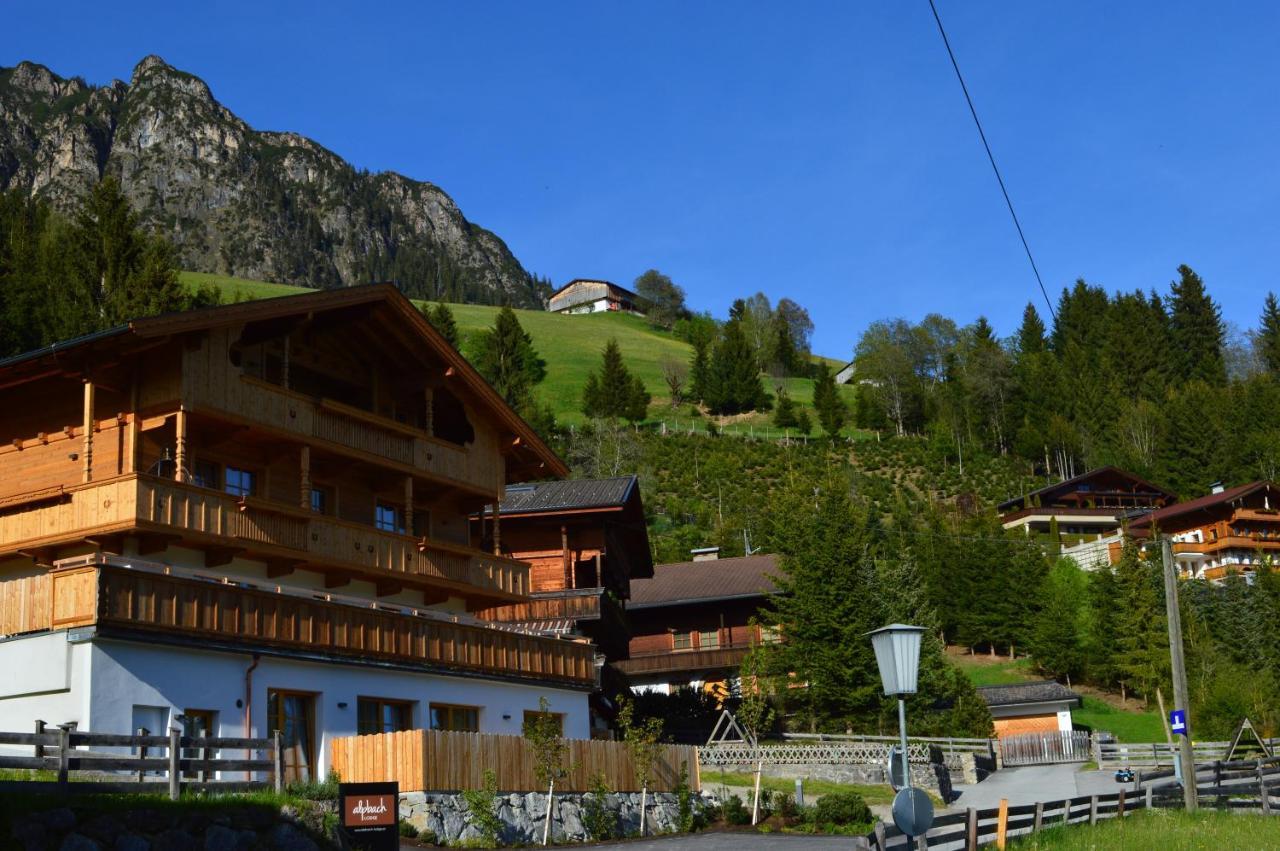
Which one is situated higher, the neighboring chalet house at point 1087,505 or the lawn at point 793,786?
the neighboring chalet house at point 1087,505

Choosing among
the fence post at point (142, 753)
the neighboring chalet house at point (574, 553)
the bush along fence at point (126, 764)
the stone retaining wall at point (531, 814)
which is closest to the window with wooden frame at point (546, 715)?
the stone retaining wall at point (531, 814)

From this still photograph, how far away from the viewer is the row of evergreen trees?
113875 millimetres

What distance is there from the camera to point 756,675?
1673 inches

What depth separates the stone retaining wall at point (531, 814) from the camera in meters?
23.7

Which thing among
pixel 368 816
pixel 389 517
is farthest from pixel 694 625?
pixel 368 816

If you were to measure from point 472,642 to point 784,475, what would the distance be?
8318cm

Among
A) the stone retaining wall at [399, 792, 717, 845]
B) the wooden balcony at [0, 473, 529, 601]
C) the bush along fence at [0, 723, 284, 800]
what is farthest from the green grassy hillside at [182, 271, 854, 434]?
the bush along fence at [0, 723, 284, 800]

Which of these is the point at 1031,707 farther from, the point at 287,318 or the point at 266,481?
the point at 287,318

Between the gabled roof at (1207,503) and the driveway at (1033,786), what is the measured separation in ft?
143

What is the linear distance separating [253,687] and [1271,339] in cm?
13779

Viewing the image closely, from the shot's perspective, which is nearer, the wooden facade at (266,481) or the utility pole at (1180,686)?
the wooden facade at (266,481)

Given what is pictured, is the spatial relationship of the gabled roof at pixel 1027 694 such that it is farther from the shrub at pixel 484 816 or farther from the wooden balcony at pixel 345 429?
the shrub at pixel 484 816

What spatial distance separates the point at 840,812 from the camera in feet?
104

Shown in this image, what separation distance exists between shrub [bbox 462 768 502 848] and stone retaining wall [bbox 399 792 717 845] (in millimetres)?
103
